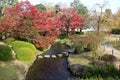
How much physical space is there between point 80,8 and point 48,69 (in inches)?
1319

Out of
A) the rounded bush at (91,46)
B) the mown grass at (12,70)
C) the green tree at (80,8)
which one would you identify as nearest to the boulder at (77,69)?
the mown grass at (12,70)

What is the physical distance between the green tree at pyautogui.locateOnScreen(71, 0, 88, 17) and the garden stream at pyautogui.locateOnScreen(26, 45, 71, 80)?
26573 mm

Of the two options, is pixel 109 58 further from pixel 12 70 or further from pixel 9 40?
pixel 9 40

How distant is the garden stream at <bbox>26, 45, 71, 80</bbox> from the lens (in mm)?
16155

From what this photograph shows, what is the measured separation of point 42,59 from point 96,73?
830 cm

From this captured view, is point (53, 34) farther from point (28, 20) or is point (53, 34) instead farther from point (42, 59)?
point (42, 59)

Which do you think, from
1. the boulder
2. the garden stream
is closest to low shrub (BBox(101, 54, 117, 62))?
the boulder

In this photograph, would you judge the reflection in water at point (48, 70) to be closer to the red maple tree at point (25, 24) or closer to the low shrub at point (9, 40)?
the red maple tree at point (25, 24)

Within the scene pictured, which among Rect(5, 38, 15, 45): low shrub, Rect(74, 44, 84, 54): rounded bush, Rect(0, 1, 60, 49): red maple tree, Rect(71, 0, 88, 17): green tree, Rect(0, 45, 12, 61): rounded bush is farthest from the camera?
Rect(71, 0, 88, 17): green tree

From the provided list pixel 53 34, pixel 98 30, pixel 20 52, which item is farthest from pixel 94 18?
pixel 20 52

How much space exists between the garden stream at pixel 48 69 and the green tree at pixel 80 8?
1046 inches

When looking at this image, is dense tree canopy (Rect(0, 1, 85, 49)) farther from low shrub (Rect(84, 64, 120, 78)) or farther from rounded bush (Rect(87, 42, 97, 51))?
low shrub (Rect(84, 64, 120, 78))

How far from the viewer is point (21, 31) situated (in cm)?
2506

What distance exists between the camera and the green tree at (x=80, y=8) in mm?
48631
